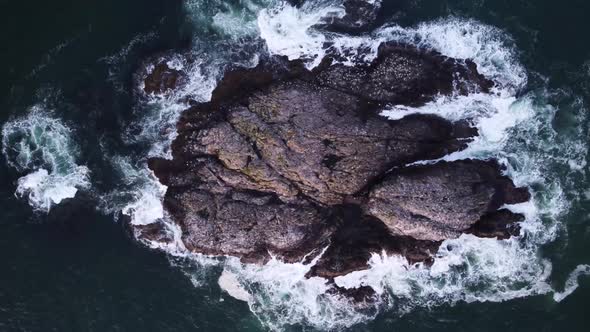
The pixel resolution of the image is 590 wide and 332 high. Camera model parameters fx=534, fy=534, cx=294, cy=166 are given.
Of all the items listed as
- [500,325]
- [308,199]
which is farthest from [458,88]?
[500,325]

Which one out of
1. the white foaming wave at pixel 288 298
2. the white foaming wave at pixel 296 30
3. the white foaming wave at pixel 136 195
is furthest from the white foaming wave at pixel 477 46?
the white foaming wave at pixel 136 195

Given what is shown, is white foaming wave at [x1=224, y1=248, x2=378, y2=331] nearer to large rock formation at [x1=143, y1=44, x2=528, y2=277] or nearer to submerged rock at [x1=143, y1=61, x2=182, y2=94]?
large rock formation at [x1=143, y1=44, x2=528, y2=277]

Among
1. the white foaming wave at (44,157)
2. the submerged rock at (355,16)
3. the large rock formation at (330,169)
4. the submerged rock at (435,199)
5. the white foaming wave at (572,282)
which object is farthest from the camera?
the submerged rock at (355,16)

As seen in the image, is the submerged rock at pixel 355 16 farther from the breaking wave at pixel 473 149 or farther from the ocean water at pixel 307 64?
the breaking wave at pixel 473 149

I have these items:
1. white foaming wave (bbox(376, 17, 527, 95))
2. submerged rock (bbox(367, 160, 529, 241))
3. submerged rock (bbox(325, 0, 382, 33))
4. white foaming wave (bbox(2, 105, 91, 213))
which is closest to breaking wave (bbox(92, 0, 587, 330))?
white foaming wave (bbox(376, 17, 527, 95))

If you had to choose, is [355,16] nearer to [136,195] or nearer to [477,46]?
[477,46]

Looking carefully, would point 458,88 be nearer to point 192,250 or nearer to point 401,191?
point 401,191

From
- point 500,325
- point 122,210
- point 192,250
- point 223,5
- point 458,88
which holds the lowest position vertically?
point 500,325
